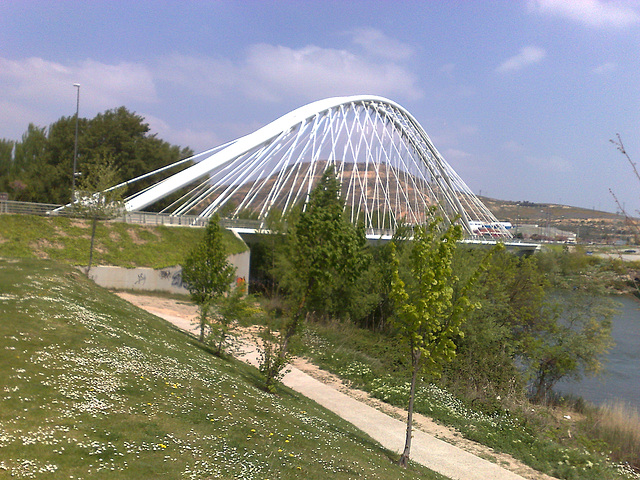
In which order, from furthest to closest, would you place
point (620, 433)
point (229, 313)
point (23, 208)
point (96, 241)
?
point (96, 241) < point (23, 208) < point (620, 433) < point (229, 313)

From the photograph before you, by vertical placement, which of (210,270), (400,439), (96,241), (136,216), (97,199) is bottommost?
(400,439)

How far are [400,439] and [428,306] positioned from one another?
158 inches

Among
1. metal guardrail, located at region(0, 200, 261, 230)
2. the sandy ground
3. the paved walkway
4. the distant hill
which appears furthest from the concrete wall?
the distant hill

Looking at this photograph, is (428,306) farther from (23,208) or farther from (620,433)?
(23,208)

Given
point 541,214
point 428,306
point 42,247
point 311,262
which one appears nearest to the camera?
point 428,306

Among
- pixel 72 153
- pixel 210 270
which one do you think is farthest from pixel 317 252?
pixel 72 153

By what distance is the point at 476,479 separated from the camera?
9.85 m

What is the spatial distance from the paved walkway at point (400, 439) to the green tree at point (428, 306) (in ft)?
5.05

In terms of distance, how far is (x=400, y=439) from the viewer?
11664 mm

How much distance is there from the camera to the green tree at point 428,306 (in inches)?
364

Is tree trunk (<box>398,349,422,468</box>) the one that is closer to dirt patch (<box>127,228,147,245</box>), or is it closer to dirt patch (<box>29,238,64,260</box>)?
dirt patch (<box>29,238,64,260</box>)

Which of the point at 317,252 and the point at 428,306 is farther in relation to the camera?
the point at 317,252

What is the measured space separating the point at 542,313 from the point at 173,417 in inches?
777

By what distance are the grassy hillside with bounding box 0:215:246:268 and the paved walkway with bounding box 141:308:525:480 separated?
15130mm
